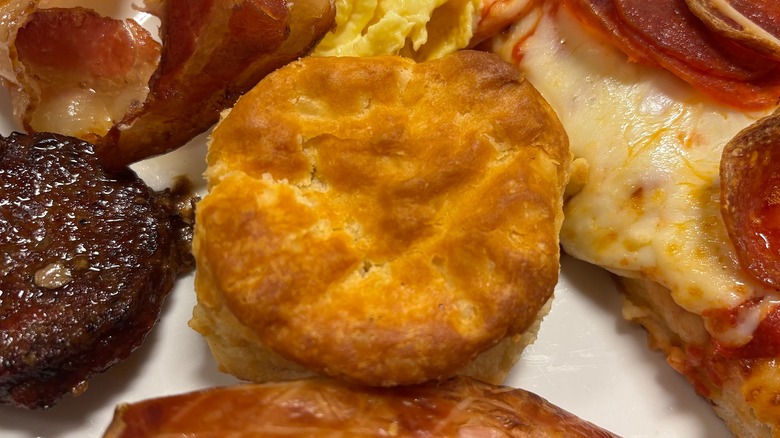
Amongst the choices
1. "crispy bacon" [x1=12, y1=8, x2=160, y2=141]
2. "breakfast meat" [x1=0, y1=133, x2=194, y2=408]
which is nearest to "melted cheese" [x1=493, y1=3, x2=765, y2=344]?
"breakfast meat" [x1=0, y1=133, x2=194, y2=408]

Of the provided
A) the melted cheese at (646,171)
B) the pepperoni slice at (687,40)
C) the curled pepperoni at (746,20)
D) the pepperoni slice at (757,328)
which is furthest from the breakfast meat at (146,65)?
the pepperoni slice at (757,328)

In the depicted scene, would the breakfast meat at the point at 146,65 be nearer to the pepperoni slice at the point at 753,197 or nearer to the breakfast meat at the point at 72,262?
the breakfast meat at the point at 72,262

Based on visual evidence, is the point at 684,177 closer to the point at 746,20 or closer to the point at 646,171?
the point at 646,171

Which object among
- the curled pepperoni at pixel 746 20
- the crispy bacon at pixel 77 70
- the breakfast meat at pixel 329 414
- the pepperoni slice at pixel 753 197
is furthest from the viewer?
the crispy bacon at pixel 77 70

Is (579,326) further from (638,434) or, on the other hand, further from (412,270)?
(412,270)

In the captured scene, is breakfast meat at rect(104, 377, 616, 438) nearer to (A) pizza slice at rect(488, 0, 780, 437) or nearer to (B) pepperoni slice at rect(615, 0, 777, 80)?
(A) pizza slice at rect(488, 0, 780, 437)

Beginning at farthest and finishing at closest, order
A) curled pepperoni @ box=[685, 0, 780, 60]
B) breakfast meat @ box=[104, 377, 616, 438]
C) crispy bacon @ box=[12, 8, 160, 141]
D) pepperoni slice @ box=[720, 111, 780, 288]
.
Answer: crispy bacon @ box=[12, 8, 160, 141]
curled pepperoni @ box=[685, 0, 780, 60]
pepperoni slice @ box=[720, 111, 780, 288]
breakfast meat @ box=[104, 377, 616, 438]

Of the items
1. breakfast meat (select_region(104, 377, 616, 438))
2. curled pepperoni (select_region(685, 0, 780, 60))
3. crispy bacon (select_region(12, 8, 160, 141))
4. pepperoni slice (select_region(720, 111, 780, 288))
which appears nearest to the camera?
breakfast meat (select_region(104, 377, 616, 438))
